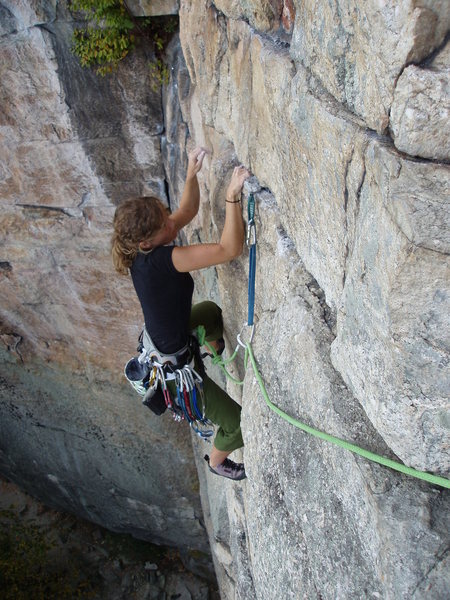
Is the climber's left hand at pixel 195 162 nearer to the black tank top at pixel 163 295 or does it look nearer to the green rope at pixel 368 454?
the black tank top at pixel 163 295

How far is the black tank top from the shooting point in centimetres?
256

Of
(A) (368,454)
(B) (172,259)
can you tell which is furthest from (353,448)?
(B) (172,259)

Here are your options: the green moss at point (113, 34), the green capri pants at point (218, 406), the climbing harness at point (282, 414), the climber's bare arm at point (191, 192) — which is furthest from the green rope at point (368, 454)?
the green moss at point (113, 34)

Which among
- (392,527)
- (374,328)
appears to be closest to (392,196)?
(374,328)

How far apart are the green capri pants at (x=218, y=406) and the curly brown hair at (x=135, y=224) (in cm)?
79

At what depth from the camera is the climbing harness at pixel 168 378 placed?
2.99 metres

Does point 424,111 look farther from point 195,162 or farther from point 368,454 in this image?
point 195,162

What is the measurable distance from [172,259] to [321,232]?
0.99m

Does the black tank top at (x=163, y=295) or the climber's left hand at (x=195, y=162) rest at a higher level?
the climber's left hand at (x=195, y=162)

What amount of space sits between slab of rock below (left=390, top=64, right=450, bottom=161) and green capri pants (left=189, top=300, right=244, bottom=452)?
220 cm

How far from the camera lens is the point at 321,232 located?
1.71m

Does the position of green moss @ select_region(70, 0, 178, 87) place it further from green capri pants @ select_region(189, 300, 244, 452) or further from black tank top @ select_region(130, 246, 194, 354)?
black tank top @ select_region(130, 246, 194, 354)

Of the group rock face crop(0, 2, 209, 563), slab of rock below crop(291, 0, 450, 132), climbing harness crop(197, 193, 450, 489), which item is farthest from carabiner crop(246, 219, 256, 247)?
rock face crop(0, 2, 209, 563)

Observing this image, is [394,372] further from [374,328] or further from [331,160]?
[331,160]
